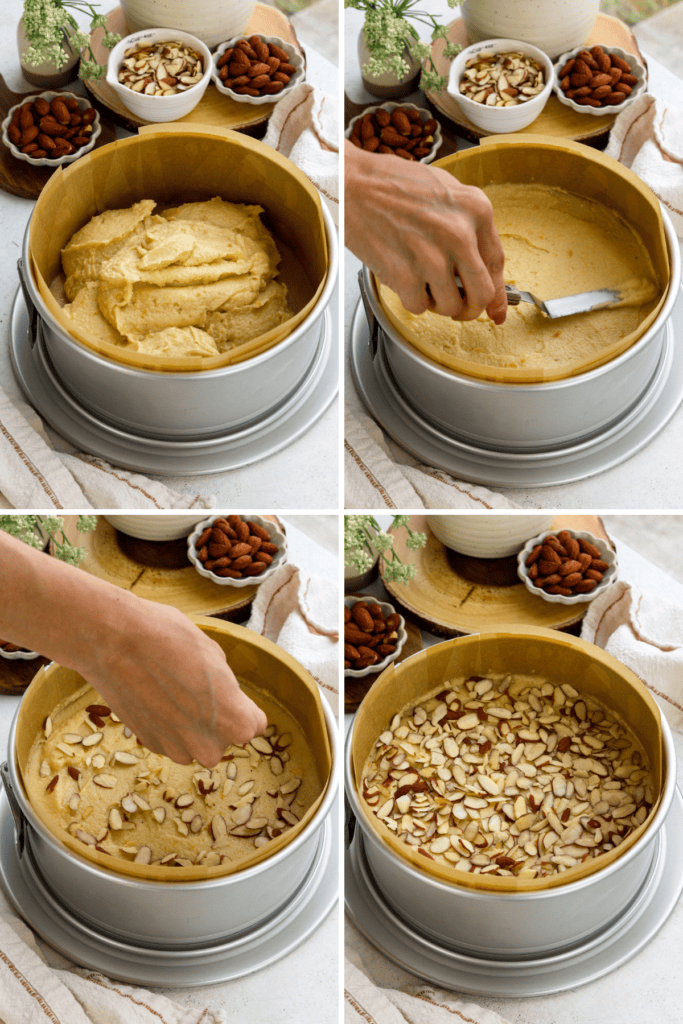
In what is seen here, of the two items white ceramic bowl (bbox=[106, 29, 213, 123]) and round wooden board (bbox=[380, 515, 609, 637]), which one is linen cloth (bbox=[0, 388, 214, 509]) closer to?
round wooden board (bbox=[380, 515, 609, 637])

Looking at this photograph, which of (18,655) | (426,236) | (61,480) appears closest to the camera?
(426,236)

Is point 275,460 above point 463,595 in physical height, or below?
above

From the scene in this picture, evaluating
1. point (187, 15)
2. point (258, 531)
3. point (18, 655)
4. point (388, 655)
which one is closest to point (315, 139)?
point (187, 15)

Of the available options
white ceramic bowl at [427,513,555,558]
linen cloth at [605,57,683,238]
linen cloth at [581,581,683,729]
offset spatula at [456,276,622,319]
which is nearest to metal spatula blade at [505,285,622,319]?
offset spatula at [456,276,622,319]

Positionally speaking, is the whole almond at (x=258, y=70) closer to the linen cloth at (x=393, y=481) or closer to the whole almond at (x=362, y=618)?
the linen cloth at (x=393, y=481)

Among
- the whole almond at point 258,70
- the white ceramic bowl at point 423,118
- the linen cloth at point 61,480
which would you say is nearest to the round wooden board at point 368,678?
the linen cloth at point 61,480

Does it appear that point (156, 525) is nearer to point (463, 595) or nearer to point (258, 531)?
point (258, 531)

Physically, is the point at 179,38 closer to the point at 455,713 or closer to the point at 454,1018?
the point at 455,713
